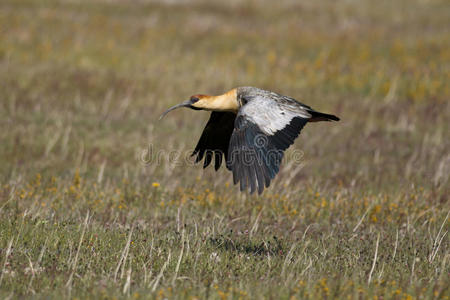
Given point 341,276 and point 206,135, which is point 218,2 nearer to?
point 206,135

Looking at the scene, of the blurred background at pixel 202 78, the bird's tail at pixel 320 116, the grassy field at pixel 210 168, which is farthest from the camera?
the blurred background at pixel 202 78

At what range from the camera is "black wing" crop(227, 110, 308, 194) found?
16.6ft

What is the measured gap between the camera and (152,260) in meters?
4.73

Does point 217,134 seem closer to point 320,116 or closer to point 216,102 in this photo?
point 216,102

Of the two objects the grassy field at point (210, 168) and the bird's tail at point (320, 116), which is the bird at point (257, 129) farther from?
the grassy field at point (210, 168)

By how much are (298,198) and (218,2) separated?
57.5 ft

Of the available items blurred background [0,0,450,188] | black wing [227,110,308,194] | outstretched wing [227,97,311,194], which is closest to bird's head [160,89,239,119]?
outstretched wing [227,97,311,194]

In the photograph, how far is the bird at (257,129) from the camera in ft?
16.7

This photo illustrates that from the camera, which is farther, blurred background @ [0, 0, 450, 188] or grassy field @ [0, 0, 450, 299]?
blurred background @ [0, 0, 450, 188]

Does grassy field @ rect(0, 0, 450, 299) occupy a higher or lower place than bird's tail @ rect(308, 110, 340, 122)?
lower

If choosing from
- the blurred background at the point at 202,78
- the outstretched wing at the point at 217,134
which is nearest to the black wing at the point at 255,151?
the outstretched wing at the point at 217,134

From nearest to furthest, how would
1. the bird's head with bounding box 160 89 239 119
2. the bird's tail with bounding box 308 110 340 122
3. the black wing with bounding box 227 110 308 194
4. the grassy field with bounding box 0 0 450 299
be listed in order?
the grassy field with bounding box 0 0 450 299 < the black wing with bounding box 227 110 308 194 < the bird's tail with bounding box 308 110 340 122 < the bird's head with bounding box 160 89 239 119

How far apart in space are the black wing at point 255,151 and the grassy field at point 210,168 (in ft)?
2.03

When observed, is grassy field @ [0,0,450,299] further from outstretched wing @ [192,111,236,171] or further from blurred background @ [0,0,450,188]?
outstretched wing @ [192,111,236,171]
